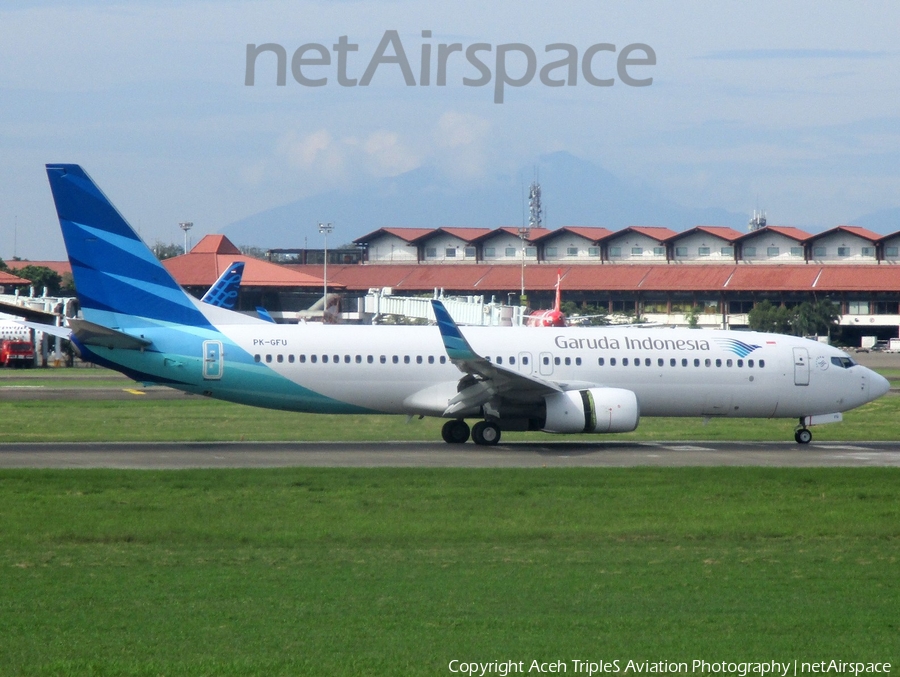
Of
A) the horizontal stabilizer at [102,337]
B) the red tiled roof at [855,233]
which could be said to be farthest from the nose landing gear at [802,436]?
the red tiled roof at [855,233]

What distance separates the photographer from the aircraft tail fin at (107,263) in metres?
25.5

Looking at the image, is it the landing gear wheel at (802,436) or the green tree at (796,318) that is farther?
the green tree at (796,318)

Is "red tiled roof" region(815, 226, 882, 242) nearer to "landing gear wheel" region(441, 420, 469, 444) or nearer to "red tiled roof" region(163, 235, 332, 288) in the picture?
"red tiled roof" region(163, 235, 332, 288)

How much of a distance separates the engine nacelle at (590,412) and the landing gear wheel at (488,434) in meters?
1.58

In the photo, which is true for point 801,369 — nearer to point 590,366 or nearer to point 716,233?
point 590,366

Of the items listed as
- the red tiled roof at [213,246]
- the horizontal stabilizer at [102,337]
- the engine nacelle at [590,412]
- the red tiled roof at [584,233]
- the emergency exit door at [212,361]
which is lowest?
the engine nacelle at [590,412]

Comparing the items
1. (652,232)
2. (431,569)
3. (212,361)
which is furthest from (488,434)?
(652,232)

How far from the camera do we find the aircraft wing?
83.4ft

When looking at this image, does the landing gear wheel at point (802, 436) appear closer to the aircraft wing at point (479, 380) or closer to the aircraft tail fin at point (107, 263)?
the aircraft wing at point (479, 380)

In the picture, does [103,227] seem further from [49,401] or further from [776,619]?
[776,619]

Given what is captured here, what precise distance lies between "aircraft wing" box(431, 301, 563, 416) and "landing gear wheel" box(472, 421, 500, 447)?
2.27 feet

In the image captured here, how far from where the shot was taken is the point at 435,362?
27.3m

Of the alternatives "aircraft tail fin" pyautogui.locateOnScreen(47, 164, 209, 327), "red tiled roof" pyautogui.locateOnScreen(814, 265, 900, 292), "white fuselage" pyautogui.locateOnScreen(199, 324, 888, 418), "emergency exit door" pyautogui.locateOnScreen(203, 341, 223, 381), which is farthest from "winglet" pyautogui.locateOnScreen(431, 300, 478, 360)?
"red tiled roof" pyautogui.locateOnScreen(814, 265, 900, 292)

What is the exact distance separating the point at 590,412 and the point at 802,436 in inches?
270
